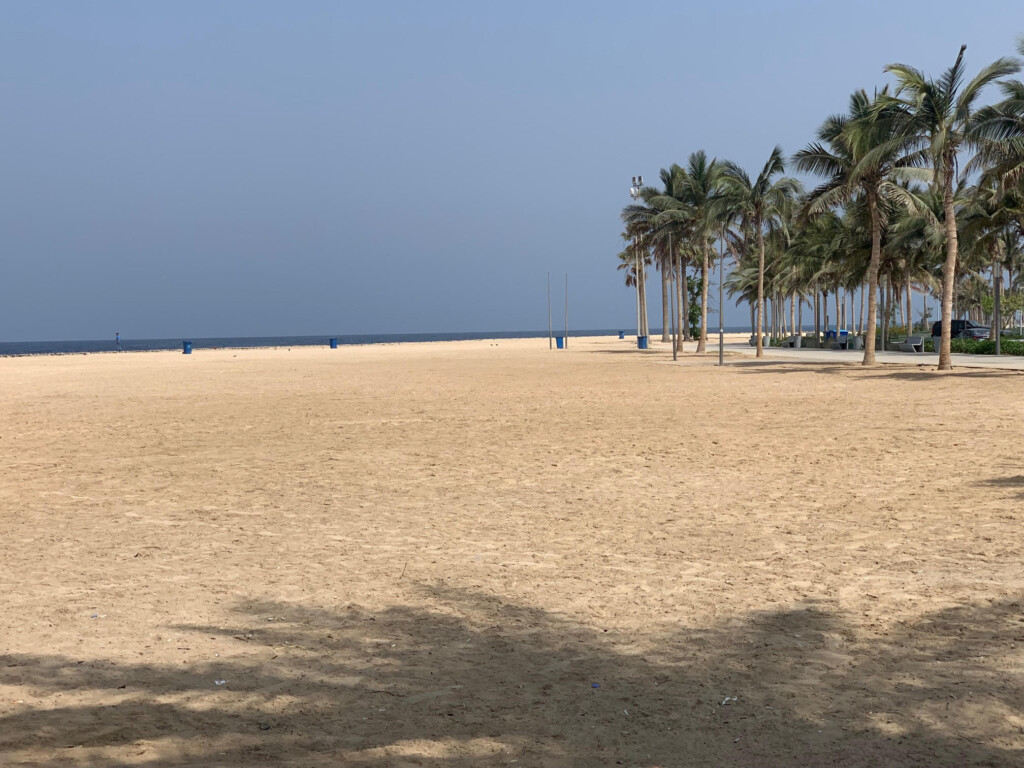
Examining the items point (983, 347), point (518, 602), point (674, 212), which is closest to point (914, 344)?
point (983, 347)

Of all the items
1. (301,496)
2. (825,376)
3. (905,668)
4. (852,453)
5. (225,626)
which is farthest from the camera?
(825,376)

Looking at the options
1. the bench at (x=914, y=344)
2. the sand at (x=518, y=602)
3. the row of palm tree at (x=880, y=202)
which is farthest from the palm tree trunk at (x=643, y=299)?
the sand at (x=518, y=602)

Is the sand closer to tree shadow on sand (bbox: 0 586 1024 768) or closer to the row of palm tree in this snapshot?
tree shadow on sand (bbox: 0 586 1024 768)

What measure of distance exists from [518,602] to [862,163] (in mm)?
26091

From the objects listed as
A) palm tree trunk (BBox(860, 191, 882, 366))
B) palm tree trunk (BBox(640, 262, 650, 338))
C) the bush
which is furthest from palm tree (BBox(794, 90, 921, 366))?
palm tree trunk (BBox(640, 262, 650, 338))

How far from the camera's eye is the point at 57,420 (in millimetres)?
17844

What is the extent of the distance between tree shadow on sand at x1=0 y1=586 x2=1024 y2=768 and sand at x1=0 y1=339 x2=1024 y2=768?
17mm

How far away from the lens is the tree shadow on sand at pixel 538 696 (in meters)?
3.84

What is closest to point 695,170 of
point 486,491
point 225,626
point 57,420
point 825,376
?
point 825,376

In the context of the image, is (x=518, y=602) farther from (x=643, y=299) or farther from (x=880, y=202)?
(x=643, y=299)

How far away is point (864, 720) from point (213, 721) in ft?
9.18

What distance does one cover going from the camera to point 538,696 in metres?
4.43

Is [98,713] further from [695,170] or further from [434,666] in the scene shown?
[695,170]

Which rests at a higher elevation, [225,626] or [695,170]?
[695,170]
